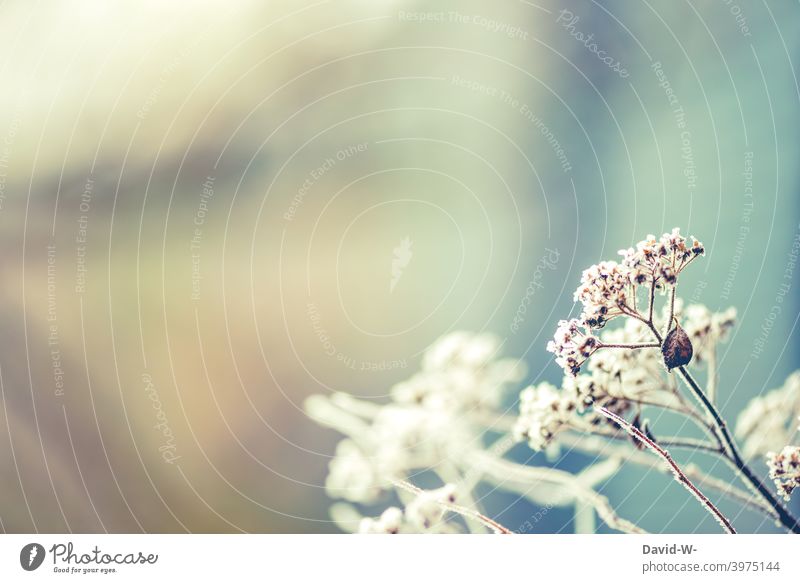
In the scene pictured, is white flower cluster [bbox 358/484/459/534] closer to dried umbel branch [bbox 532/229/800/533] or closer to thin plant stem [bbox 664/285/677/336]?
dried umbel branch [bbox 532/229/800/533]

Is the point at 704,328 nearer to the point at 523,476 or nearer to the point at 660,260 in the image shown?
the point at 660,260

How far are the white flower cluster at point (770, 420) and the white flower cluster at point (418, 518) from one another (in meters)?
0.36

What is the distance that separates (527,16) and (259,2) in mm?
319

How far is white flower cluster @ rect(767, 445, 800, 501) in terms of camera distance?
22.1 inches

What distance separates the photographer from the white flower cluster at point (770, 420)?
662 millimetres

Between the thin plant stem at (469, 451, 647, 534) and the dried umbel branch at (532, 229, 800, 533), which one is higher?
the dried umbel branch at (532, 229, 800, 533)

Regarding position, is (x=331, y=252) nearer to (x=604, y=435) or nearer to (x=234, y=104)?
(x=234, y=104)

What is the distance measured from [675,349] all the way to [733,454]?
11 cm

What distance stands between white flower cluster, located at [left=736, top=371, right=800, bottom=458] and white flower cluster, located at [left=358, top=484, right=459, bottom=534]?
0.36 meters

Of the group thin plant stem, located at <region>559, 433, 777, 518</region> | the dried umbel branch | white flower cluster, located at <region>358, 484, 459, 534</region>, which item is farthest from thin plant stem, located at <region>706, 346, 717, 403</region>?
white flower cluster, located at <region>358, 484, 459, 534</region>

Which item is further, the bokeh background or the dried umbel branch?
the bokeh background
